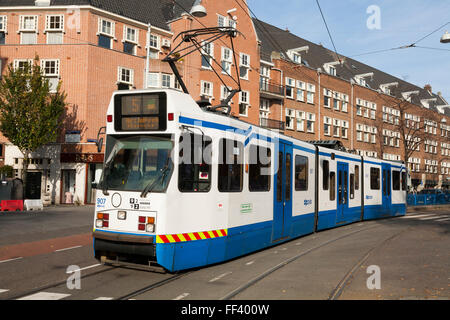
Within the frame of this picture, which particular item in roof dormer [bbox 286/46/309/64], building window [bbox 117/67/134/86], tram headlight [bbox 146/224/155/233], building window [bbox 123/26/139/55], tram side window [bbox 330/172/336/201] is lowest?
tram headlight [bbox 146/224/155/233]

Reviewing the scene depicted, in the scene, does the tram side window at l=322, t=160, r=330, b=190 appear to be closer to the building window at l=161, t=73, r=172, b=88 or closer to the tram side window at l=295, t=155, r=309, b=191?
the tram side window at l=295, t=155, r=309, b=191

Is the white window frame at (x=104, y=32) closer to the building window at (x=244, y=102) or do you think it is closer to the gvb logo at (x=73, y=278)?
the building window at (x=244, y=102)

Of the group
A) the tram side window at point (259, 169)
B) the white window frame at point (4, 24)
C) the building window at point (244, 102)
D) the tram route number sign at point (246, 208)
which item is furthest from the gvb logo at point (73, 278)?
the building window at point (244, 102)

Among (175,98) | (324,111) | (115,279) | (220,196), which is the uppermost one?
(324,111)

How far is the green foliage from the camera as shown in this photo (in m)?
22.6

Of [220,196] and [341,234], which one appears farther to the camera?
[341,234]

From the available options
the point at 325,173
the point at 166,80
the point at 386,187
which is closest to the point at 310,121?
the point at 166,80

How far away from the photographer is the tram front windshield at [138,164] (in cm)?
702

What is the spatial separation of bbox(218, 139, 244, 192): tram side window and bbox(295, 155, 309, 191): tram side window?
11.6 ft

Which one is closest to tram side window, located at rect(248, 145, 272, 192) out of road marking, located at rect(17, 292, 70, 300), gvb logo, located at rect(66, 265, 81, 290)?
gvb logo, located at rect(66, 265, 81, 290)

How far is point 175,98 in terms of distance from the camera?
726cm

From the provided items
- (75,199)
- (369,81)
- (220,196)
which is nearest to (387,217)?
(220,196)
